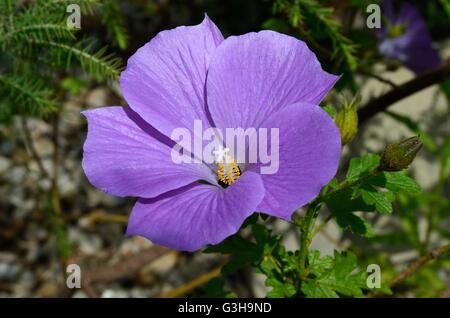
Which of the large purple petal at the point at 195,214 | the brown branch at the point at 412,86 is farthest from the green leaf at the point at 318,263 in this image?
the brown branch at the point at 412,86

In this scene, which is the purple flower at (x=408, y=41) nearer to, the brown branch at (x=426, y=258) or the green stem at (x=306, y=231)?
the brown branch at (x=426, y=258)

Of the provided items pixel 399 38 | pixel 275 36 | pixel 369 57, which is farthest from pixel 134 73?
pixel 399 38

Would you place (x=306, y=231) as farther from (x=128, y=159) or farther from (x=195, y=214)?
(x=128, y=159)

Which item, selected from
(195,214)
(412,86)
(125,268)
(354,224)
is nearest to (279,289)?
(354,224)

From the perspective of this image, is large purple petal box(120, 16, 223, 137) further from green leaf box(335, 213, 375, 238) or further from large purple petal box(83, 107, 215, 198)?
green leaf box(335, 213, 375, 238)

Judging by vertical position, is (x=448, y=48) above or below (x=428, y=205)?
above
